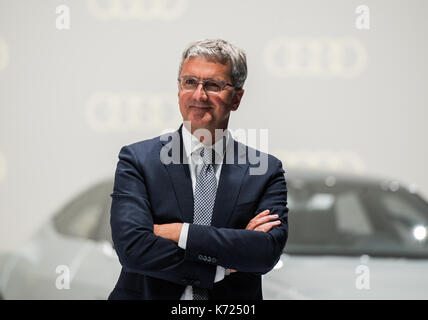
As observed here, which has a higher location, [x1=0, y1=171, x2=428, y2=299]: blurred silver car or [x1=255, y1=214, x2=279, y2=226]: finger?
[x1=255, y1=214, x2=279, y2=226]: finger

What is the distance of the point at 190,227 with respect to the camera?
137cm

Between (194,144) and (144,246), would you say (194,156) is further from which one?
(144,246)

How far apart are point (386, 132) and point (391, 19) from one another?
31.8 inches

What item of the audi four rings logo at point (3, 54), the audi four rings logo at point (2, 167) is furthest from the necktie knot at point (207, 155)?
the audi four rings logo at point (2, 167)

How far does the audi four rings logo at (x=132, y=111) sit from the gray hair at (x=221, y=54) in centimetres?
219

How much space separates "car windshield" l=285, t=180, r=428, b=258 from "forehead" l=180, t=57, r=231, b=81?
1.59m

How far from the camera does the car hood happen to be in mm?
2324

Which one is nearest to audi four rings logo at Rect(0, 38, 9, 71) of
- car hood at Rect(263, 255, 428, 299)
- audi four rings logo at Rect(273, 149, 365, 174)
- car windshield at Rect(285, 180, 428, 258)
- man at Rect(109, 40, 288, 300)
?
audi four rings logo at Rect(273, 149, 365, 174)

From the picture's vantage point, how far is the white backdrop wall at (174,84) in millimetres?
3545

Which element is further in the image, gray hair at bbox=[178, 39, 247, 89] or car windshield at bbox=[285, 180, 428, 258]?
car windshield at bbox=[285, 180, 428, 258]

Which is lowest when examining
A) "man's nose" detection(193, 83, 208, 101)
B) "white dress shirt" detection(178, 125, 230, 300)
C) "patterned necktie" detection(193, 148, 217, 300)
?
"patterned necktie" detection(193, 148, 217, 300)

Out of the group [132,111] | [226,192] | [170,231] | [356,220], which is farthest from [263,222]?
[132,111]

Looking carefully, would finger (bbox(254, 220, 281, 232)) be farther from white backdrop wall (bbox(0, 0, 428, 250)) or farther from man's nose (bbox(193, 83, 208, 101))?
white backdrop wall (bbox(0, 0, 428, 250))
